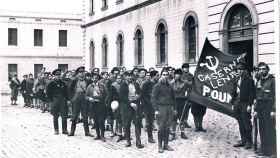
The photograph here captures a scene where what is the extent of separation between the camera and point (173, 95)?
9922 millimetres

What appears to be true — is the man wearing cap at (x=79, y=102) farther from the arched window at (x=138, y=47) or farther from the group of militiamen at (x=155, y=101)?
the arched window at (x=138, y=47)

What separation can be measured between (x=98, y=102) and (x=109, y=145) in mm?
1346

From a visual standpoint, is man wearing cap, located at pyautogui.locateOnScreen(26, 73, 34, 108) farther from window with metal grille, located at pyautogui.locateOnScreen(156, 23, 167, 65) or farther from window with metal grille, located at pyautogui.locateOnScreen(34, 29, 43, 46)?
window with metal grille, located at pyautogui.locateOnScreen(34, 29, 43, 46)

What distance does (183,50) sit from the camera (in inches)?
709

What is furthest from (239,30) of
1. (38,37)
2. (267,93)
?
(38,37)

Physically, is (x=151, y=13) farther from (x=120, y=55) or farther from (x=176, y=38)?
(x=120, y=55)

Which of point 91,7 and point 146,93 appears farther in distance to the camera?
point 91,7

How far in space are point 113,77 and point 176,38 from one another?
6977 millimetres

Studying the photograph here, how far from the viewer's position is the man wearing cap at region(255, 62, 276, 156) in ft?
28.2

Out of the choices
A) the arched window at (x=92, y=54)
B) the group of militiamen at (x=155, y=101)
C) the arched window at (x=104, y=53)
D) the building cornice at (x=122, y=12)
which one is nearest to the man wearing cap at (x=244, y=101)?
the group of militiamen at (x=155, y=101)

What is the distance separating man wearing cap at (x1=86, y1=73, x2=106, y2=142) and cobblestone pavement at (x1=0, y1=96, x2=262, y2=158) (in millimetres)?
360

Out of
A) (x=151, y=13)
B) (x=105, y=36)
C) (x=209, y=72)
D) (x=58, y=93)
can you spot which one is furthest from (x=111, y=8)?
(x=209, y=72)

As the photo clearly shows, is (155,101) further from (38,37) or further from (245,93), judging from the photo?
(38,37)

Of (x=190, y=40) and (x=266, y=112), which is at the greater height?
(x=190, y=40)
